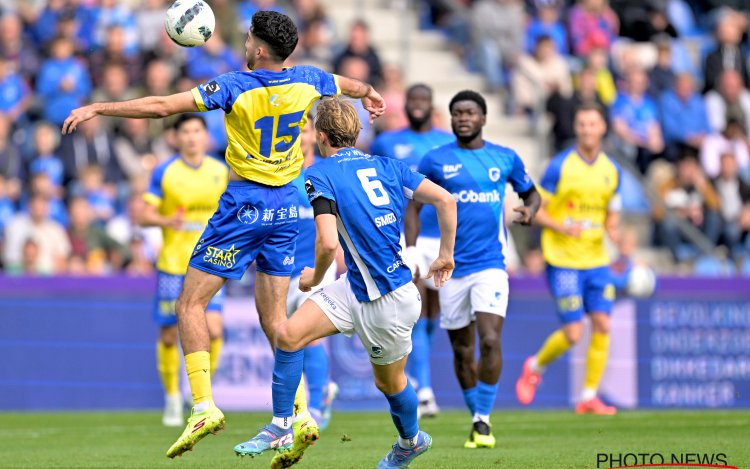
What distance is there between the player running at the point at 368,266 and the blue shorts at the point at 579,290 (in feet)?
18.7

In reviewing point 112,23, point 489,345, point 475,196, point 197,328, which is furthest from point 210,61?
point 197,328

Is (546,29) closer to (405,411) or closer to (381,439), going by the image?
(381,439)

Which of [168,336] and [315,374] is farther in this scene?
[168,336]

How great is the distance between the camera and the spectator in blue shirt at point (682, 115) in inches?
820

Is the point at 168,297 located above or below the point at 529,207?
below

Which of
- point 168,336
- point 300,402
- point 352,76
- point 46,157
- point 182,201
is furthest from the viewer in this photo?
point 352,76

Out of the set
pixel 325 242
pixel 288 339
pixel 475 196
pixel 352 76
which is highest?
pixel 352 76

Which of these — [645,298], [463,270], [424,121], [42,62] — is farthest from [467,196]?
[42,62]

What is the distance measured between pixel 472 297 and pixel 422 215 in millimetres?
2421

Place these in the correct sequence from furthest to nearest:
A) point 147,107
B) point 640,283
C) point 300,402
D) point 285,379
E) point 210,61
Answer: point 210,61 → point 640,283 → point 300,402 → point 285,379 → point 147,107

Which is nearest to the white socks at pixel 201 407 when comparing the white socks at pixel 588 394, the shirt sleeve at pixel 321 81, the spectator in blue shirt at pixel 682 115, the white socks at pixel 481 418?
the shirt sleeve at pixel 321 81

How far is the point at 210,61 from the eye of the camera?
1956 cm

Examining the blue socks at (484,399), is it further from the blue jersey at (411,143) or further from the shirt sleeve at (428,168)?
the blue jersey at (411,143)

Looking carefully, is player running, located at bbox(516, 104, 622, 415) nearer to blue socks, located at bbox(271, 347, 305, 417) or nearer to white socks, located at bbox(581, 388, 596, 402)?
white socks, located at bbox(581, 388, 596, 402)
